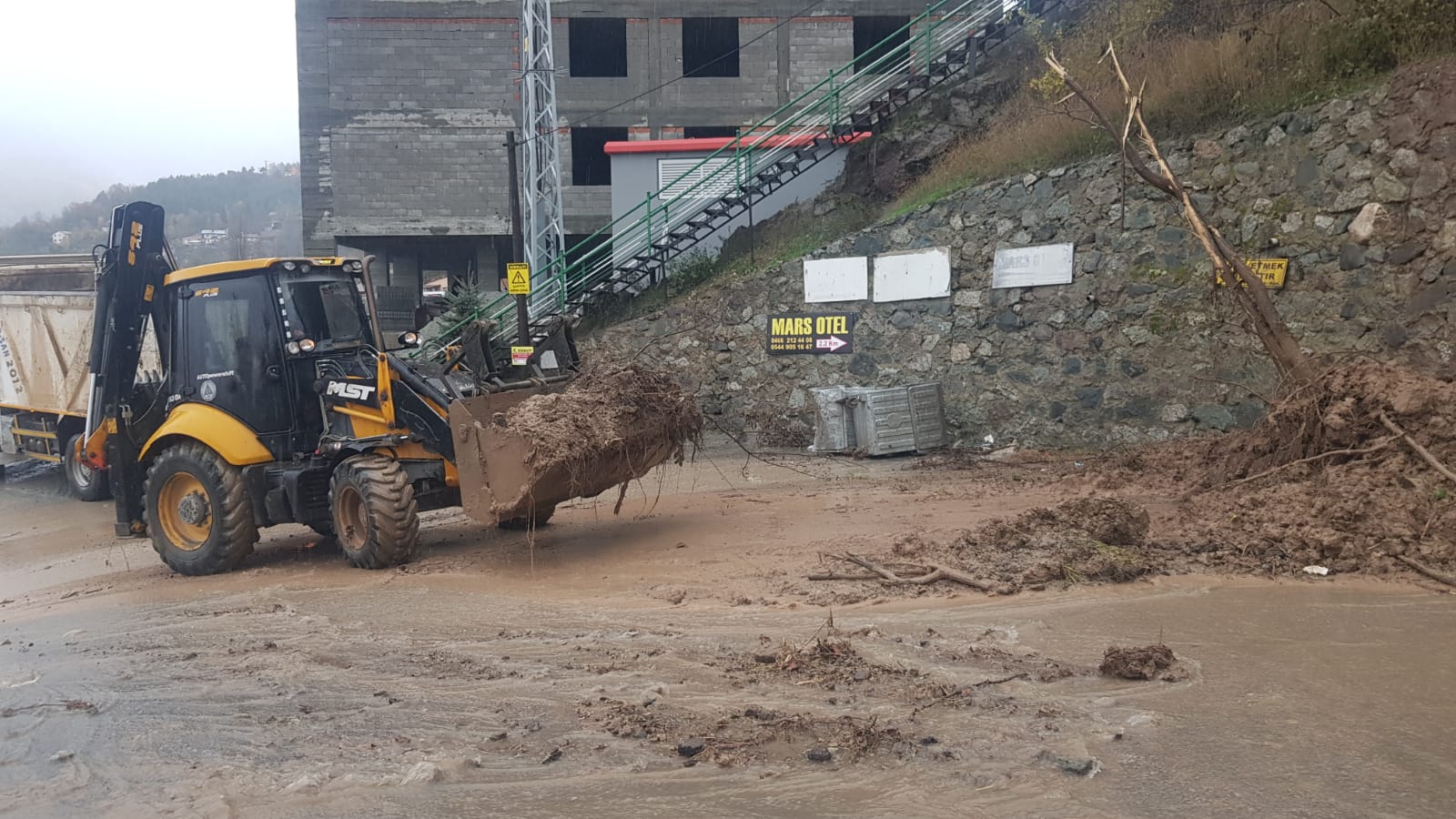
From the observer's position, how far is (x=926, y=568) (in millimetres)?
7562

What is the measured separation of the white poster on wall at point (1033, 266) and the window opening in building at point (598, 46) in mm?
21261

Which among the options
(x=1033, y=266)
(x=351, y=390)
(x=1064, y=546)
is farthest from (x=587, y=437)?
(x=1033, y=266)

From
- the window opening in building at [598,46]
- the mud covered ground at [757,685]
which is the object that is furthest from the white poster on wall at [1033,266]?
the window opening in building at [598,46]

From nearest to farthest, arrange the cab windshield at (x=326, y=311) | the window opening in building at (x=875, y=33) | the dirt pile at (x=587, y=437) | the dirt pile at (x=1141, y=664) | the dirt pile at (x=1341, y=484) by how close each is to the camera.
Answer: the dirt pile at (x=1141, y=664), the dirt pile at (x=1341, y=484), the dirt pile at (x=587, y=437), the cab windshield at (x=326, y=311), the window opening in building at (x=875, y=33)

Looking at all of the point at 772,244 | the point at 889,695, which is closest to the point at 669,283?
the point at 772,244

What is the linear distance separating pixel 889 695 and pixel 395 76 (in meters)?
31.0

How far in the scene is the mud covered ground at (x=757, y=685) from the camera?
4379 mm

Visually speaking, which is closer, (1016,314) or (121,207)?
(121,207)

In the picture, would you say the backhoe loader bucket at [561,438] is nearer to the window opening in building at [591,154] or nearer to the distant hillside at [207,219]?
the window opening in building at [591,154]

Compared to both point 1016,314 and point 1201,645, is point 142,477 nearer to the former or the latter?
point 1201,645

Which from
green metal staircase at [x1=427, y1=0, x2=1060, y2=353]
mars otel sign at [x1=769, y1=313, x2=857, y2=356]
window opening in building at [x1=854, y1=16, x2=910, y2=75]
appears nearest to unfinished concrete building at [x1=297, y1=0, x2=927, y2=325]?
window opening in building at [x1=854, y1=16, x2=910, y2=75]

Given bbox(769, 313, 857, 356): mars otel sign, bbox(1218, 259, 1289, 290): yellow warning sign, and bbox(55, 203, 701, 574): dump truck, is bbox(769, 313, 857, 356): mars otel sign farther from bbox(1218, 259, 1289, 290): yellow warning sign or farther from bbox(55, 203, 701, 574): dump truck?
bbox(55, 203, 701, 574): dump truck

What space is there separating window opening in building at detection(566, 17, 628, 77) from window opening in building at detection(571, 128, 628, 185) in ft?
7.72

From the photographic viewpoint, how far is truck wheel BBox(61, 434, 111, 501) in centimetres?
1633
